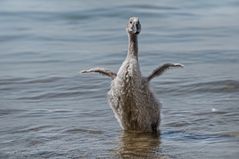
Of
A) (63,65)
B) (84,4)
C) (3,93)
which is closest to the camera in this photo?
(3,93)

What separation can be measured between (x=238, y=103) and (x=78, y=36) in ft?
18.5

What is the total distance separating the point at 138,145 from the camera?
917cm

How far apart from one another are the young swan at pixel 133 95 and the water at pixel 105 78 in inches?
6.6

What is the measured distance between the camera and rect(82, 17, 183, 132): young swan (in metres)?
9.12

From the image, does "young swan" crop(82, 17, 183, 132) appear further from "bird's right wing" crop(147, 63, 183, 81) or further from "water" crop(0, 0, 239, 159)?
"water" crop(0, 0, 239, 159)

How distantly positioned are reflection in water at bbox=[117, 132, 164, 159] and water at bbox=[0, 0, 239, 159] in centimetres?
1

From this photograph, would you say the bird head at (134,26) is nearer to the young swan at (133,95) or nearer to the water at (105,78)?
the young swan at (133,95)

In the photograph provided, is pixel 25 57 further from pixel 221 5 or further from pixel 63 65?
pixel 221 5

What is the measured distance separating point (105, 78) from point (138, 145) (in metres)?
3.08

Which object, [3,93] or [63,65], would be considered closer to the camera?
[3,93]

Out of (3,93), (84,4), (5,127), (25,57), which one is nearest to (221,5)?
(84,4)

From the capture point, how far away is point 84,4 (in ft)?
63.4

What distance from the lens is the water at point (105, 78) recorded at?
9.11 metres

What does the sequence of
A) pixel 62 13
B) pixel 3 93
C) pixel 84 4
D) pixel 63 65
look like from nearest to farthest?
pixel 3 93
pixel 63 65
pixel 62 13
pixel 84 4
